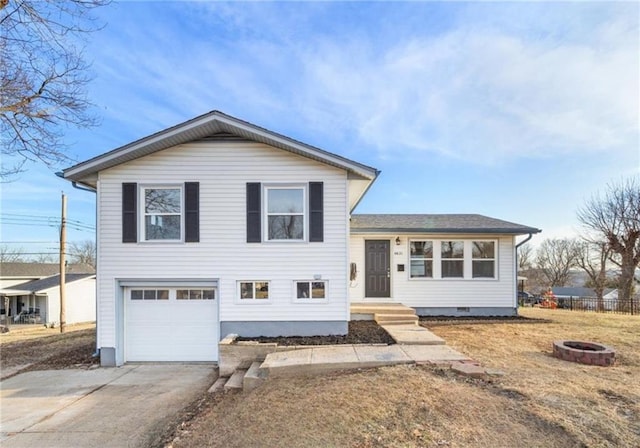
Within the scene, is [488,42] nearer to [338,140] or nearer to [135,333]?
[338,140]

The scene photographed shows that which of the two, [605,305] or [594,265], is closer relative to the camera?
[605,305]

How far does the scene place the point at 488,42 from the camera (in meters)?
9.67

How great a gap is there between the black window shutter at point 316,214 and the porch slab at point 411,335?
272 centimetres

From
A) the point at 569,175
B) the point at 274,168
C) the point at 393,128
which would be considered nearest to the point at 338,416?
the point at 274,168

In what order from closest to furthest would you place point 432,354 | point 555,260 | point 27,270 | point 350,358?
point 350,358 → point 432,354 → point 27,270 → point 555,260

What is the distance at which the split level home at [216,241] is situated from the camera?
7.96 metres

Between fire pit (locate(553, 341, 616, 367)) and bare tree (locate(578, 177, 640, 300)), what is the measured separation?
19363 millimetres

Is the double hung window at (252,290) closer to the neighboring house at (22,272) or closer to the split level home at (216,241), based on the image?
the split level home at (216,241)

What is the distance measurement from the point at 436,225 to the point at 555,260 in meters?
46.1

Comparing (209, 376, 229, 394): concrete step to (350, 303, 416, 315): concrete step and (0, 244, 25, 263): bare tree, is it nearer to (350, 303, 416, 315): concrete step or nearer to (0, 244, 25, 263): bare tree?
(350, 303, 416, 315): concrete step

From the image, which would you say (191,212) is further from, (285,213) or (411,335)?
(411,335)

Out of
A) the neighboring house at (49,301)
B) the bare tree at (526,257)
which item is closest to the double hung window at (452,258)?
the neighboring house at (49,301)

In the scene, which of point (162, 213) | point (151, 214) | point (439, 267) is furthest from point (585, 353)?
point (151, 214)

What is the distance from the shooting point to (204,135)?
8.17 m
